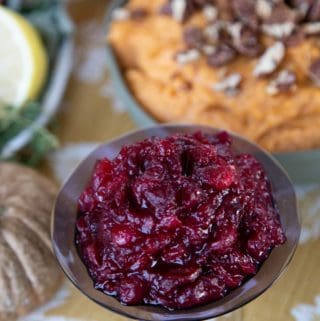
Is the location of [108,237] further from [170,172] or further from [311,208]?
[311,208]

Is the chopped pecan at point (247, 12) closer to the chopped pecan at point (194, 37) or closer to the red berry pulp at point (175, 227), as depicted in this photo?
the chopped pecan at point (194, 37)

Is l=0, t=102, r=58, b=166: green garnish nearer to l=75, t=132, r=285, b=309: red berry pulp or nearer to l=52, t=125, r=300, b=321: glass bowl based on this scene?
l=52, t=125, r=300, b=321: glass bowl

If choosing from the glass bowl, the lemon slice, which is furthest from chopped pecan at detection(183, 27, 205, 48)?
the lemon slice

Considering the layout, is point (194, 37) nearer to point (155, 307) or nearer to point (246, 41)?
point (246, 41)

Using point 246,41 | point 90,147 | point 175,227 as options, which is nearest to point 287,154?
point 246,41

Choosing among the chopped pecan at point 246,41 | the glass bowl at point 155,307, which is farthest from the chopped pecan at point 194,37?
the glass bowl at point 155,307

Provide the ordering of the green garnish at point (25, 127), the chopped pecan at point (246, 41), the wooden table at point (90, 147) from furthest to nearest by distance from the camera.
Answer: the green garnish at point (25, 127) → the chopped pecan at point (246, 41) → the wooden table at point (90, 147)
